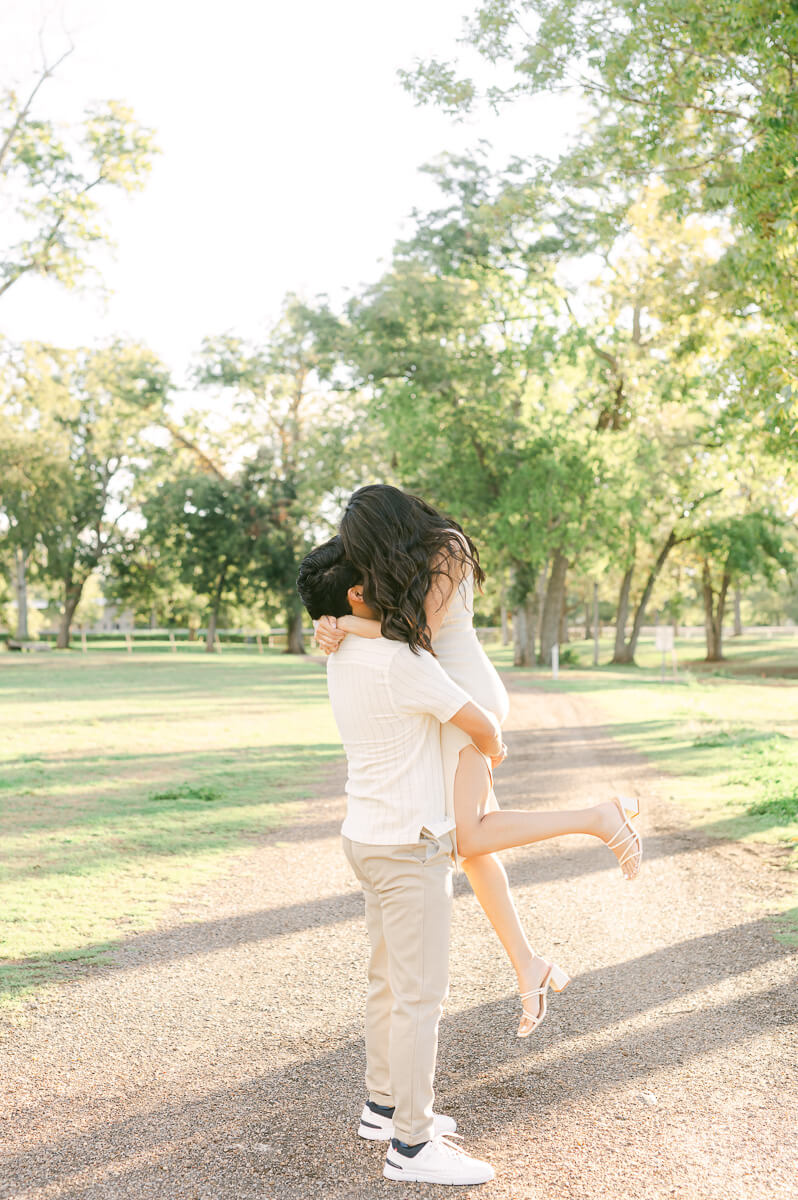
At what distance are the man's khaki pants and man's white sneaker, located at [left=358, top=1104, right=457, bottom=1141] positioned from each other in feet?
0.49

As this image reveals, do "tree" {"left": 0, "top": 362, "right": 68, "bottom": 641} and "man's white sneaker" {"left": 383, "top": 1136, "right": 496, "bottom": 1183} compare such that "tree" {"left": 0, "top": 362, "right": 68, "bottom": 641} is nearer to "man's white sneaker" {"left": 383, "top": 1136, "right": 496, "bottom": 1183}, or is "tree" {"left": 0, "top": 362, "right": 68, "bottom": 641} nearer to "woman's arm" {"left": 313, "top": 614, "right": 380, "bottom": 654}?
"woman's arm" {"left": 313, "top": 614, "right": 380, "bottom": 654}

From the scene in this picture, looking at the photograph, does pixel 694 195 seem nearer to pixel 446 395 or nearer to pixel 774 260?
pixel 774 260

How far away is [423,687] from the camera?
122 inches

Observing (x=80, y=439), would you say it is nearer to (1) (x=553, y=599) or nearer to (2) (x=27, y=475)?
(2) (x=27, y=475)

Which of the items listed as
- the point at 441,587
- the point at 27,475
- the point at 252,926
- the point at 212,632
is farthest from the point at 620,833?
the point at 212,632

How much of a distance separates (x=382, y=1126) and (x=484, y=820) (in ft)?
3.22

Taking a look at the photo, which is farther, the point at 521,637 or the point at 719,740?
the point at 521,637

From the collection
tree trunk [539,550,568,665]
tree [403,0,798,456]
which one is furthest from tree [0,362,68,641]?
tree [403,0,798,456]

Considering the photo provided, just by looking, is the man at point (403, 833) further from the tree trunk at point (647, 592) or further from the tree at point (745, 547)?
the tree trunk at point (647, 592)

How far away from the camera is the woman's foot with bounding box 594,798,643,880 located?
3533 mm

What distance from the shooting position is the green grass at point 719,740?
8.64 meters

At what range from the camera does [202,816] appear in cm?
919

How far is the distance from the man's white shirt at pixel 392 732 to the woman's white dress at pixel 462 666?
1.8 inches

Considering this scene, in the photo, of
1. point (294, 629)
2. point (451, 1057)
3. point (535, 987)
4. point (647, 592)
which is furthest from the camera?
point (294, 629)
